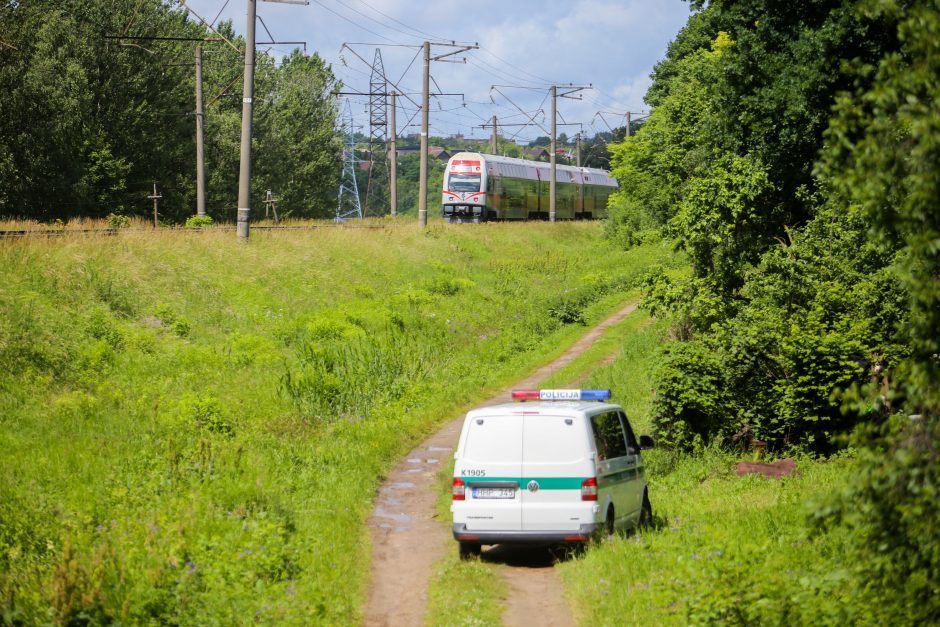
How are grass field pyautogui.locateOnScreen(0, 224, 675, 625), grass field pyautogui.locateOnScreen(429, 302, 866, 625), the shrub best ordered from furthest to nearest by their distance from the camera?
the shrub → grass field pyautogui.locateOnScreen(0, 224, 675, 625) → grass field pyautogui.locateOnScreen(429, 302, 866, 625)

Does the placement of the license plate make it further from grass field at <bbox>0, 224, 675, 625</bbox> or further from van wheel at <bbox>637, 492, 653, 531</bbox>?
van wheel at <bbox>637, 492, 653, 531</bbox>

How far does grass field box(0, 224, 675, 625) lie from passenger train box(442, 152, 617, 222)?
67.8 feet

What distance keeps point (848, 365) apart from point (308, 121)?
71430 mm

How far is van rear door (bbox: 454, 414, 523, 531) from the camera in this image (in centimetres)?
1198

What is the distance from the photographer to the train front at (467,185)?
2372 inches

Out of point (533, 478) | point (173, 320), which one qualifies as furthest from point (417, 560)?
point (173, 320)

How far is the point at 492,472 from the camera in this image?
12.1 meters

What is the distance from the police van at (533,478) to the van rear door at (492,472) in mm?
12

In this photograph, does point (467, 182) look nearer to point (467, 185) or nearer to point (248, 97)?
point (467, 185)

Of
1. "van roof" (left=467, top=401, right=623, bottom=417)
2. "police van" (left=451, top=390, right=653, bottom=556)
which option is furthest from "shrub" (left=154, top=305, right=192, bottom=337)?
"police van" (left=451, top=390, right=653, bottom=556)

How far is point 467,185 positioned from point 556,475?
49418 mm

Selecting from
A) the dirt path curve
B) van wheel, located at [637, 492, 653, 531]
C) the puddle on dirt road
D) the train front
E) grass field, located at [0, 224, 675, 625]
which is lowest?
the puddle on dirt road

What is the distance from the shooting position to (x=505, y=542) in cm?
1201

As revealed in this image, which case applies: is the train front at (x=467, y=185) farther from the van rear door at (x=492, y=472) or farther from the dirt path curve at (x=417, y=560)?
the van rear door at (x=492, y=472)
